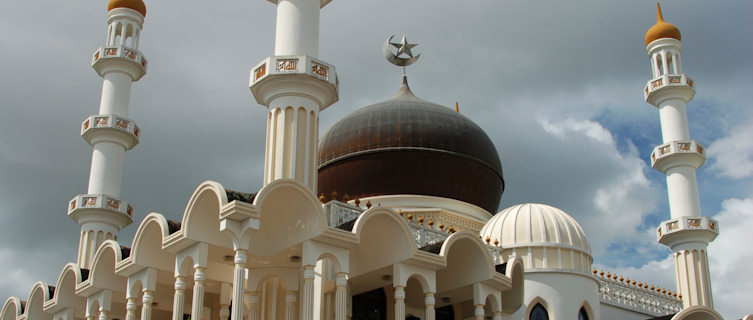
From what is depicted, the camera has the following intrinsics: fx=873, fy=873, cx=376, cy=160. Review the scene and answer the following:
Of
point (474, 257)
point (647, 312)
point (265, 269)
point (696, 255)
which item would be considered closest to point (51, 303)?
point (265, 269)

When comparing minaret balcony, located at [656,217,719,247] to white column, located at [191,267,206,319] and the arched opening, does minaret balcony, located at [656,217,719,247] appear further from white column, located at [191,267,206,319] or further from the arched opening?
white column, located at [191,267,206,319]

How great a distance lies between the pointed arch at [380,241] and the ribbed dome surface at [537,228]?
6.64 meters

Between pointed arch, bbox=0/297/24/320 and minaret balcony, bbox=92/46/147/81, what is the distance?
885 centimetres

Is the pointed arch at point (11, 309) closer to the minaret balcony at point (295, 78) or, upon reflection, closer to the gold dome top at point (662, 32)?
the minaret balcony at point (295, 78)

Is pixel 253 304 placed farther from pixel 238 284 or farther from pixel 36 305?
pixel 36 305

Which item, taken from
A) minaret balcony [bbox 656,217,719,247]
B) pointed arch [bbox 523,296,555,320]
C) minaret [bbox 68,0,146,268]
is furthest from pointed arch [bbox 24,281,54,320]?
minaret balcony [bbox 656,217,719,247]

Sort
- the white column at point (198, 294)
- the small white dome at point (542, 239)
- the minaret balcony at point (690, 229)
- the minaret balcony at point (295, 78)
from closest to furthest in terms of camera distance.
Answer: the white column at point (198, 294), the minaret balcony at point (295, 78), the small white dome at point (542, 239), the minaret balcony at point (690, 229)

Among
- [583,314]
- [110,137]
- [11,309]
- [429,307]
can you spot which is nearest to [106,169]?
[110,137]

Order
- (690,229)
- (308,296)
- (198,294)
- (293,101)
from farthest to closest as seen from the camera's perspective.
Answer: (690,229) → (293,101) → (198,294) → (308,296)

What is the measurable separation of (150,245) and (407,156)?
33.2 feet

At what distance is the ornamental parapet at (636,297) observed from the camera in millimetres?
28078

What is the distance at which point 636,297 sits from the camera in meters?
29.1

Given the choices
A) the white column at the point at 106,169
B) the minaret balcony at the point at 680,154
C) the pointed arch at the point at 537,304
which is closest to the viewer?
the pointed arch at the point at 537,304

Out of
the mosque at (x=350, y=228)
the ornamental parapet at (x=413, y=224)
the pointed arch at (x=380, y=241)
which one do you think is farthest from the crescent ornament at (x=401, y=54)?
the pointed arch at (x=380, y=241)
